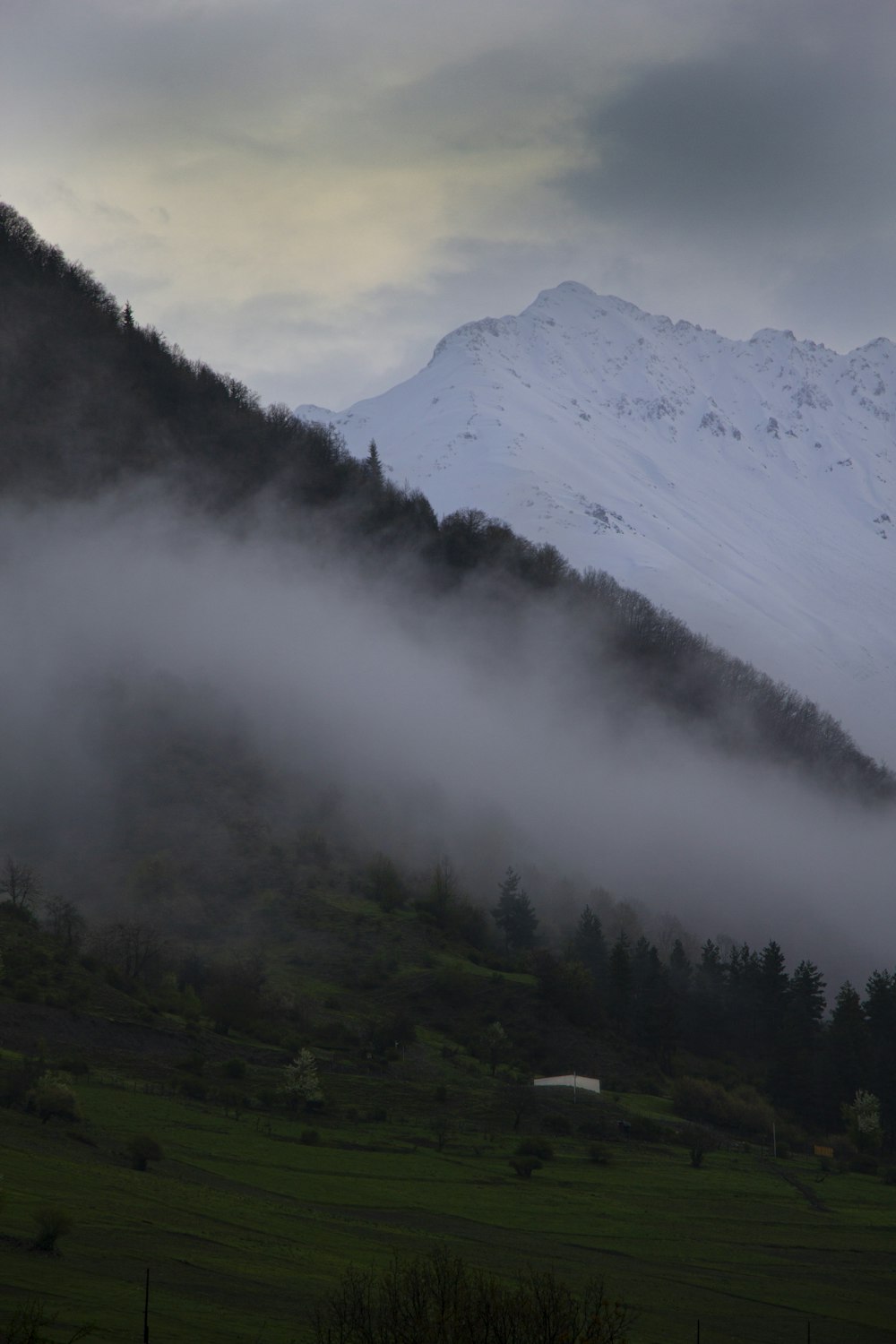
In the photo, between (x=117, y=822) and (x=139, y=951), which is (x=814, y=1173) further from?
(x=117, y=822)

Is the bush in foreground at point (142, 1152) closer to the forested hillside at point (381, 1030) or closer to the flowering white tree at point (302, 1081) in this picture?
the forested hillside at point (381, 1030)

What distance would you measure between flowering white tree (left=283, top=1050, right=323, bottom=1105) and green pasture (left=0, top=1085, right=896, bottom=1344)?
3.69 meters

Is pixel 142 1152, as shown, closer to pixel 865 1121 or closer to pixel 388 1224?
pixel 388 1224

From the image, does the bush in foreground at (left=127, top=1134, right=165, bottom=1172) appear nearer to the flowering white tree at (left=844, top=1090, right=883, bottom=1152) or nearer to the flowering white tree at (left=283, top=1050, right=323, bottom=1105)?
the flowering white tree at (left=283, top=1050, right=323, bottom=1105)

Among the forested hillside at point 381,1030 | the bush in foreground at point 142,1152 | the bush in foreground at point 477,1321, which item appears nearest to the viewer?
the bush in foreground at point 477,1321

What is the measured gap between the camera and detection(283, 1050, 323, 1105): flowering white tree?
327 ft

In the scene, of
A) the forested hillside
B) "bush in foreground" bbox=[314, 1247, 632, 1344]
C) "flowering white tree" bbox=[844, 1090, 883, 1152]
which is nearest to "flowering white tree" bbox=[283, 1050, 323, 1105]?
the forested hillside

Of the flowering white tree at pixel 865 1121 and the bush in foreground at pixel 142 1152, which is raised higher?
the flowering white tree at pixel 865 1121

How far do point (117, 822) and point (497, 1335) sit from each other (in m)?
137

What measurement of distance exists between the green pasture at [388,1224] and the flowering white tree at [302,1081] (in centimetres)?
369

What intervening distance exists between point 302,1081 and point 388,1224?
29.4 m

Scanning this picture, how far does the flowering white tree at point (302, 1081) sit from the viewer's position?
99.8 meters

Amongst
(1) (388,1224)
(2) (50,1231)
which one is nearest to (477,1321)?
(2) (50,1231)

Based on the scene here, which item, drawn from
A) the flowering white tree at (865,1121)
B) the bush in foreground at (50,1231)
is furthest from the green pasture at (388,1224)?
the flowering white tree at (865,1121)
